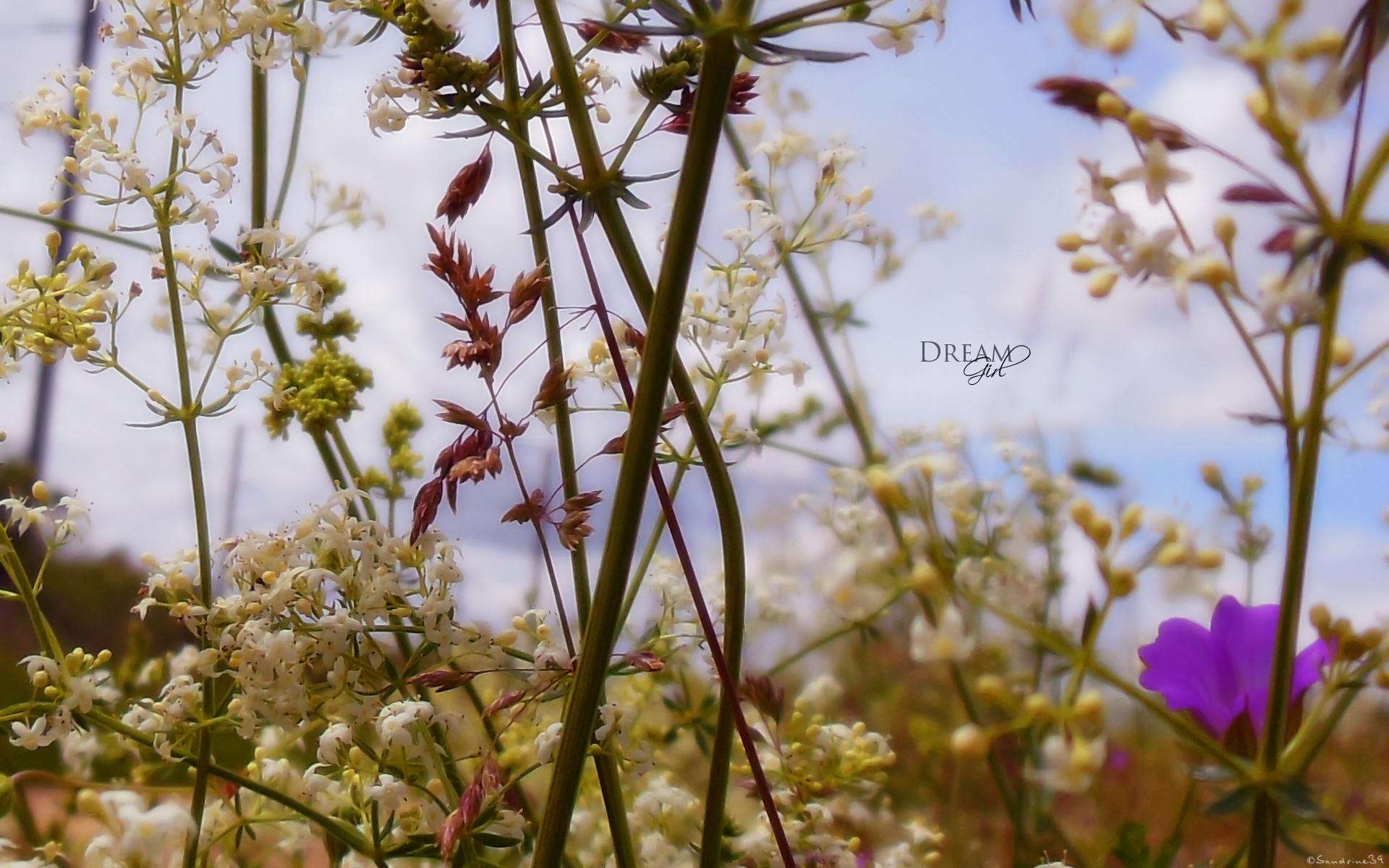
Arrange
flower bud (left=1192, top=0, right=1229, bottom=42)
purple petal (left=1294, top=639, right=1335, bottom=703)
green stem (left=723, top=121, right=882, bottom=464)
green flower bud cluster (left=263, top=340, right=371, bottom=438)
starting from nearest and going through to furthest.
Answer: flower bud (left=1192, top=0, right=1229, bottom=42) < purple petal (left=1294, top=639, right=1335, bottom=703) < green flower bud cluster (left=263, top=340, right=371, bottom=438) < green stem (left=723, top=121, right=882, bottom=464)

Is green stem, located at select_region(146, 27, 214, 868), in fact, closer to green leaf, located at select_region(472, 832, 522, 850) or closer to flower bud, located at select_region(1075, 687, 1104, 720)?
green leaf, located at select_region(472, 832, 522, 850)

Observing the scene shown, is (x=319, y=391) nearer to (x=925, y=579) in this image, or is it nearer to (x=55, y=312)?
(x=55, y=312)

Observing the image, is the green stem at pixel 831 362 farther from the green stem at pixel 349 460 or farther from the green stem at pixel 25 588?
the green stem at pixel 25 588

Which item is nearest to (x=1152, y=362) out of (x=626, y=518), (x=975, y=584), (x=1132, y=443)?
(x=1132, y=443)

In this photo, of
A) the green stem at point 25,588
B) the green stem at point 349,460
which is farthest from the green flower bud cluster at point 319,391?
the green stem at point 25,588

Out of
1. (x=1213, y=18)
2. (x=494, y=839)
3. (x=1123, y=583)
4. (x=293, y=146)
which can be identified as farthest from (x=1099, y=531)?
(x=293, y=146)

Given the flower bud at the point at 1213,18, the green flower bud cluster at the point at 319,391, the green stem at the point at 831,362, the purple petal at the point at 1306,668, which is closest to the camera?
the flower bud at the point at 1213,18

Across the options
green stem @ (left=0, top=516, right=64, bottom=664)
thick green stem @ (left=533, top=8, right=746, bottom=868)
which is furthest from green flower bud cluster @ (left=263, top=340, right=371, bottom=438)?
thick green stem @ (left=533, top=8, right=746, bottom=868)
